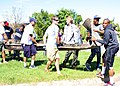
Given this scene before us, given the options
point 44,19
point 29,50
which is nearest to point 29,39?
point 29,50

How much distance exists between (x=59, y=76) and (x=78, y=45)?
163cm

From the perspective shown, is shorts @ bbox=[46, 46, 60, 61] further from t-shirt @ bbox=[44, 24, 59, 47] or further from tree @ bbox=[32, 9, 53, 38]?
tree @ bbox=[32, 9, 53, 38]

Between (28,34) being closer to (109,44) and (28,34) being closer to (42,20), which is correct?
(109,44)

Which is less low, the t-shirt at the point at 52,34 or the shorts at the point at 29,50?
the t-shirt at the point at 52,34

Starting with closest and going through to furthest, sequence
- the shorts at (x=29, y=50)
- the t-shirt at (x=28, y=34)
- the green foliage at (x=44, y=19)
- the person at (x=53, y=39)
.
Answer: the person at (x=53, y=39) < the t-shirt at (x=28, y=34) < the shorts at (x=29, y=50) < the green foliage at (x=44, y=19)

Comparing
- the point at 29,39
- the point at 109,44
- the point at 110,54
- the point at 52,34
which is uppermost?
the point at 52,34

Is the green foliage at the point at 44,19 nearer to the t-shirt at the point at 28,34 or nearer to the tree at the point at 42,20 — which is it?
the tree at the point at 42,20

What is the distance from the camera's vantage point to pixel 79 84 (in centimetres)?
878

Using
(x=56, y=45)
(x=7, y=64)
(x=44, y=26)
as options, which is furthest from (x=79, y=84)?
(x=44, y=26)

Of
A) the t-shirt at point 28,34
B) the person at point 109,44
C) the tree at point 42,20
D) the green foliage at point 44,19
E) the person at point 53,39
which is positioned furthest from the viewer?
the tree at point 42,20

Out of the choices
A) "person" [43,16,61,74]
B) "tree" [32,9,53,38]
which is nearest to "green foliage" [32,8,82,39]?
"tree" [32,9,53,38]

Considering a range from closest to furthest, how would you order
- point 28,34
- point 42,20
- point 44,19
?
point 28,34 < point 42,20 < point 44,19

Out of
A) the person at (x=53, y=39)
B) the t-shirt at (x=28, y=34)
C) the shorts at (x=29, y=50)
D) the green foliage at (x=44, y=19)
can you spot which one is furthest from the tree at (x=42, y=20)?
the person at (x=53, y=39)

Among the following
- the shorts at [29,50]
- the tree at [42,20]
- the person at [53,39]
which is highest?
the person at [53,39]
